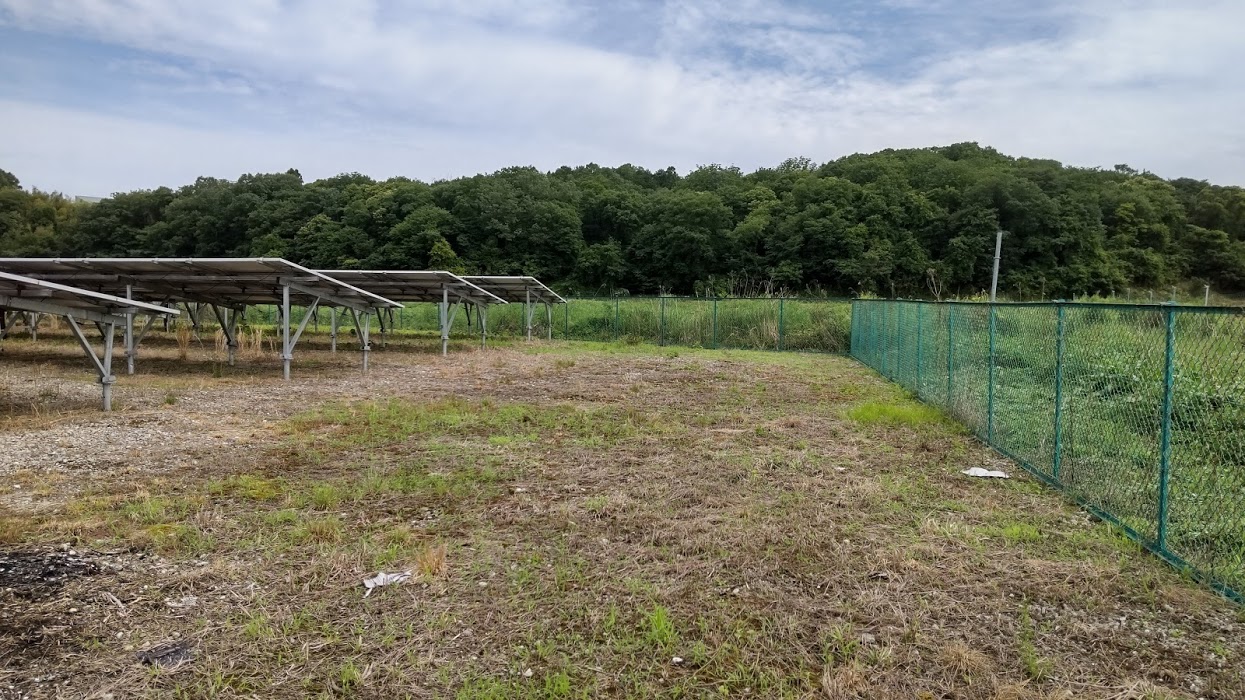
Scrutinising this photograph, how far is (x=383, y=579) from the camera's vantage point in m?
3.86

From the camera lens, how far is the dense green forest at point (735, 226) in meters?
48.5

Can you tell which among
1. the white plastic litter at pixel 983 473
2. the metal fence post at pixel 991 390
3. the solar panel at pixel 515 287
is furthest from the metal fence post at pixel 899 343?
the solar panel at pixel 515 287

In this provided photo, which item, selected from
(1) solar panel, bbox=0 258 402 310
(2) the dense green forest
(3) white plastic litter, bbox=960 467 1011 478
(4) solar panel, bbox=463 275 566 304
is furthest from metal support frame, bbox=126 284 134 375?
(2) the dense green forest

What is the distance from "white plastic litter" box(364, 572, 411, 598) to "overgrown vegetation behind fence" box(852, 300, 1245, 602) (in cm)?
451

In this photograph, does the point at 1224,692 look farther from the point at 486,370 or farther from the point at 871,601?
the point at 486,370

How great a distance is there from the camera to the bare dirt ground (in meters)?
2.91

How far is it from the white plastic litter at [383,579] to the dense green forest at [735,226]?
45.2 m

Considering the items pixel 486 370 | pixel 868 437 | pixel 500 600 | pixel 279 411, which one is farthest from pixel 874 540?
pixel 486 370

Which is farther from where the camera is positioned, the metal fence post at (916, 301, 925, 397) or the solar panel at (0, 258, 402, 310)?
the solar panel at (0, 258, 402, 310)

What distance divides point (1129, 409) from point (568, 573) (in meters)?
5.24

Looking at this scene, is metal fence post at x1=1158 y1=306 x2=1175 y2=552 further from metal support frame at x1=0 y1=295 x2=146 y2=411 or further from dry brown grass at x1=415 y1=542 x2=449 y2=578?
metal support frame at x1=0 y1=295 x2=146 y2=411

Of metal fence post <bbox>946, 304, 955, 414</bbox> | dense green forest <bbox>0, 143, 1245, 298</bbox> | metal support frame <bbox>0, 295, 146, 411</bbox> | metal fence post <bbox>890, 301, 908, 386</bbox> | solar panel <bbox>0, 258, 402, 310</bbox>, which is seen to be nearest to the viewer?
metal support frame <bbox>0, 295, 146, 411</bbox>

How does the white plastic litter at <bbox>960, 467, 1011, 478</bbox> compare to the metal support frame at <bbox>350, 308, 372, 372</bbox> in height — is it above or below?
below

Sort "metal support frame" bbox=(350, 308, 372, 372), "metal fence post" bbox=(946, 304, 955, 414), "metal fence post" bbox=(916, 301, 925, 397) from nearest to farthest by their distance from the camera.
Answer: "metal fence post" bbox=(946, 304, 955, 414)
"metal fence post" bbox=(916, 301, 925, 397)
"metal support frame" bbox=(350, 308, 372, 372)
